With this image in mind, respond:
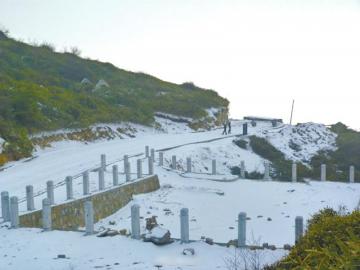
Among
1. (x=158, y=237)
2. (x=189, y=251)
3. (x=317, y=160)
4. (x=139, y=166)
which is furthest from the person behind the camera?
(x=317, y=160)

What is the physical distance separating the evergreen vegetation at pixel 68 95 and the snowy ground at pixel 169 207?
2.03m

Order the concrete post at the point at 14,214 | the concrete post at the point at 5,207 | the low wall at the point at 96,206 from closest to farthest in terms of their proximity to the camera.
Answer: the concrete post at the point at 14,214 → the concrete post at the point at 5,207 → the low wall at the point at 96,206

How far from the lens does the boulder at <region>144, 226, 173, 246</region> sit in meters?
10.9

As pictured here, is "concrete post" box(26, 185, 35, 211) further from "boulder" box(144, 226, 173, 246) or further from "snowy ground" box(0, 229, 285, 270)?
"boulder" box(144, 226, 173, 246)

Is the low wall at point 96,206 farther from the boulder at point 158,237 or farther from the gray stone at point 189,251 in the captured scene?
the gray stone at point 189,251

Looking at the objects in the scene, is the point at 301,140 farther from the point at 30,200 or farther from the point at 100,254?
the point at 100,254

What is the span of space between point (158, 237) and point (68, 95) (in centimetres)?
2819

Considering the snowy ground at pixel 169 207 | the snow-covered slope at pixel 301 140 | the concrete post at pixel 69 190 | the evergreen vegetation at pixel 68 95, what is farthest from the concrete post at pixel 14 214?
the snow-covered slope at pixel 301 140

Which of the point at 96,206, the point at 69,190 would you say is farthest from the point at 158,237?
the point at 96,206

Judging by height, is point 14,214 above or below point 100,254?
above

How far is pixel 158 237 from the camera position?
10930mm

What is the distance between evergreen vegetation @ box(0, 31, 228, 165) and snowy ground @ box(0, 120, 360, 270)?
203 centimetres

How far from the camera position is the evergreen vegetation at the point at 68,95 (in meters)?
Answer: 27.7

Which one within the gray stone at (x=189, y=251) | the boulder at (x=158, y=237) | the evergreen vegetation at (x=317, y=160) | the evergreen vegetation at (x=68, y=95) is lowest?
the evergreen vegetation at (x=317, y=160)
